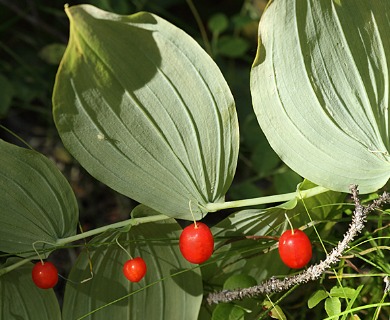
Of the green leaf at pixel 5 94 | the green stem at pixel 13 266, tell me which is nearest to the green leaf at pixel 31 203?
the green stem at pixel 13 266

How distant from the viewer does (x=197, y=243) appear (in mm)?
792

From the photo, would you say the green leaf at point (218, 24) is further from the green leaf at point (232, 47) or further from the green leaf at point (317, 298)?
the green leaf at point (317, 298)

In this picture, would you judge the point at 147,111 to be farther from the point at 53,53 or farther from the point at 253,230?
the point at 53,53

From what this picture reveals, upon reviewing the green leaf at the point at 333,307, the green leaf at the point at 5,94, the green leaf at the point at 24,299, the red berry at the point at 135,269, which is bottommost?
the green leaf at the point at 24,299

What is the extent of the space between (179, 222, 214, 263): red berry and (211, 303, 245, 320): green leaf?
0.35ft

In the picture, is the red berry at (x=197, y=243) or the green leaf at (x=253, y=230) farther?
the green leaf at (x=253, y=230)

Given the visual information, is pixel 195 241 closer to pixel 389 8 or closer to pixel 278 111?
pixel 278 111

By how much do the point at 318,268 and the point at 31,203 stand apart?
0.41 metres

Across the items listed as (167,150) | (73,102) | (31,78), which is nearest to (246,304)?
(167,150)

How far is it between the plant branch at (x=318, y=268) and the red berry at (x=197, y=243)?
0.10m

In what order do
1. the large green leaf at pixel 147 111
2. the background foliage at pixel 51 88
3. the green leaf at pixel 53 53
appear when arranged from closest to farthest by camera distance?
the large green leaf at pixel 147 111 → the background foliage at pixel 51 88 → the green leaf at pixel 53 53

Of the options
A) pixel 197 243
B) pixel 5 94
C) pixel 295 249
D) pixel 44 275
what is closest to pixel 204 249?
pixel 197 243

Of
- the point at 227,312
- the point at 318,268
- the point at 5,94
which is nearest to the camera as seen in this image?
the point at 318,268

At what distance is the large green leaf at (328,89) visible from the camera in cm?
77
